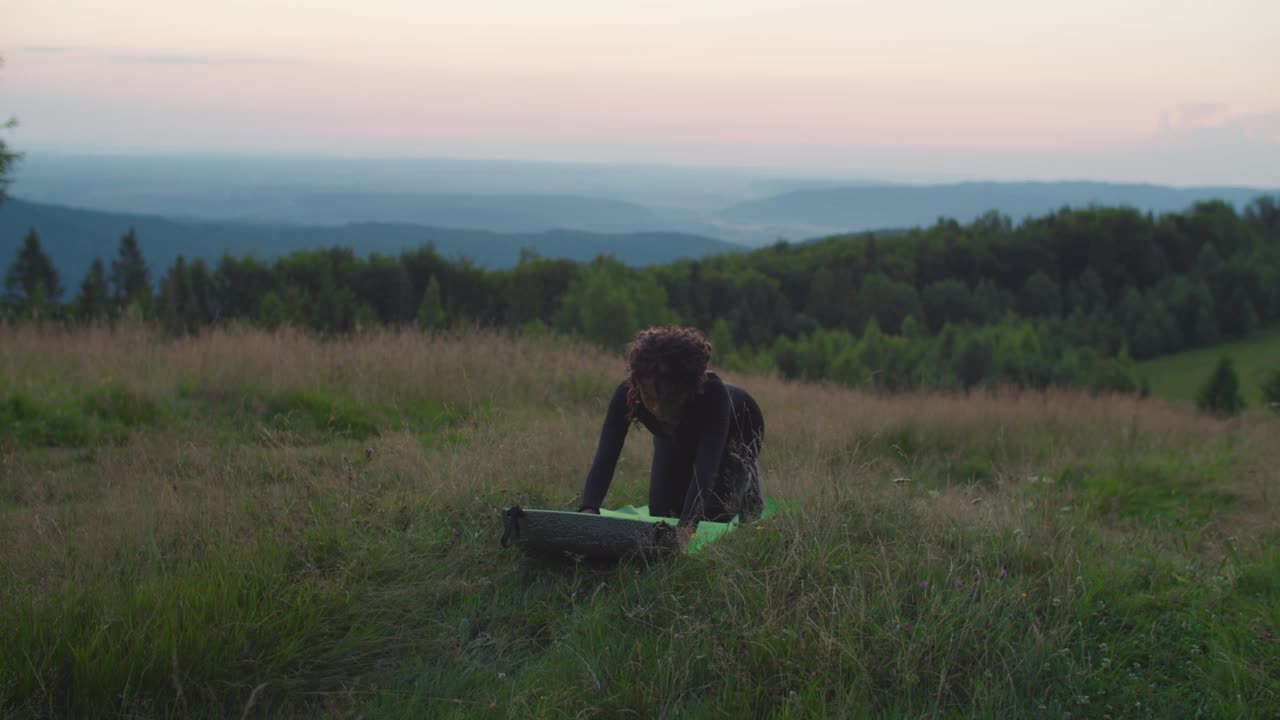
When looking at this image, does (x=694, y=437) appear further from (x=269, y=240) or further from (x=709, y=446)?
(x=269, y=240)

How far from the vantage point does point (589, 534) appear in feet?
11.3

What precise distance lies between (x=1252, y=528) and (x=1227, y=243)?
378ft

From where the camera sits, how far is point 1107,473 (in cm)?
739

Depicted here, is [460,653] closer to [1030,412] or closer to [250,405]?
[250,405]

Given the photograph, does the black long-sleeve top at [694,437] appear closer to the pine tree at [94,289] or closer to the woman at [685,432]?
the woman at [685,432]

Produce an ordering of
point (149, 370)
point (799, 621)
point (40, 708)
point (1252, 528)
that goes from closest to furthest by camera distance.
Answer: point (40, 708) < point (799, 621) < point (1252, 528) < point (149, 370)

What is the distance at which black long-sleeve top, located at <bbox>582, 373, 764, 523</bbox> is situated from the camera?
383cm

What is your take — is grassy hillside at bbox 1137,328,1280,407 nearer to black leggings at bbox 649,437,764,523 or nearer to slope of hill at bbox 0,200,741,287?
black leggings at bbox 649,437,764,523

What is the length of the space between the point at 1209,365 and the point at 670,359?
79.3m

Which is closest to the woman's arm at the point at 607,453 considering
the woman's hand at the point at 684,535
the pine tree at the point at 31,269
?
the woman's hand at the point at 684,535

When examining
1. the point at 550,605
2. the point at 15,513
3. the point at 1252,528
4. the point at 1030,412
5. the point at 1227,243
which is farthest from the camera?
the point at 1227,243

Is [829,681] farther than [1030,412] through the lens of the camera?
No

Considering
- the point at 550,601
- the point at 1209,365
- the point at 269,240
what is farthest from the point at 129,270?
the point at 269,240

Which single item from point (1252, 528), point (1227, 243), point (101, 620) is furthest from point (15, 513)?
point (1227, 243)
